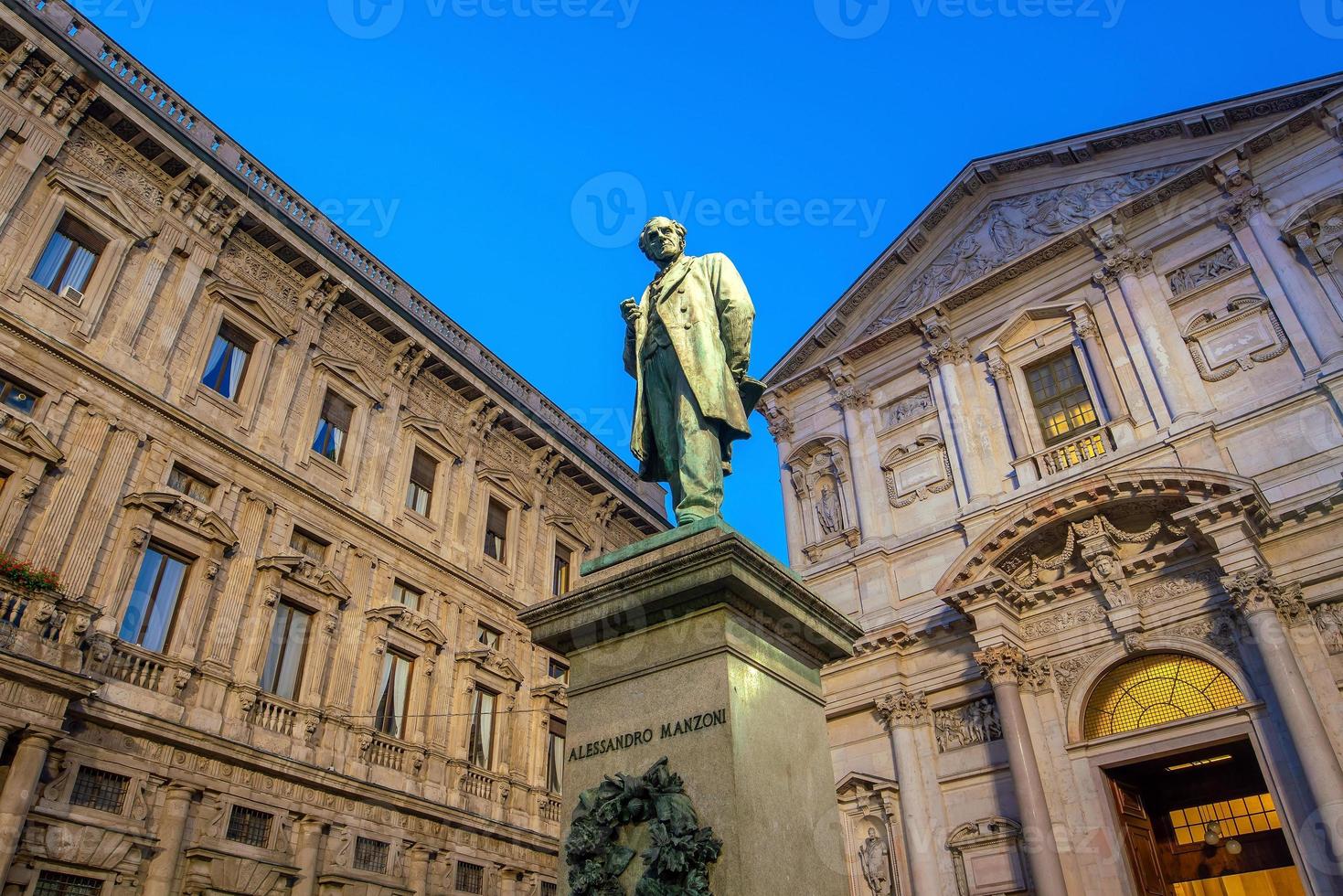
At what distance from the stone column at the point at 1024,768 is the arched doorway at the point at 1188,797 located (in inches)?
48.2

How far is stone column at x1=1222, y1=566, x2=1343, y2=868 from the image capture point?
475 inches

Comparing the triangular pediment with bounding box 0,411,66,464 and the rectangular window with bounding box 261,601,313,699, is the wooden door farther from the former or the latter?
the triangular pediment with bounding box 0,411,66,464

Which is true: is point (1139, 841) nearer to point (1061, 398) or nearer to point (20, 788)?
point (1061, 398)

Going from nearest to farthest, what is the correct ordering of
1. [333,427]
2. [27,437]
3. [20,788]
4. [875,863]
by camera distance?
1. [20,788]
2. [27,437]
3. [875,863]
4. [333,427]

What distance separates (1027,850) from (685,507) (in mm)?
11582

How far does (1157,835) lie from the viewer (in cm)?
1524

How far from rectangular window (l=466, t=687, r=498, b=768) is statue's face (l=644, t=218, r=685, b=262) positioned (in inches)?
637

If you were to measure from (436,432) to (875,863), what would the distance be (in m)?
14.1

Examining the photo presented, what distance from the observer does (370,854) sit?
17.2 metres

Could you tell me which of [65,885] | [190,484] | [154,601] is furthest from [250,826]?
[190,484]

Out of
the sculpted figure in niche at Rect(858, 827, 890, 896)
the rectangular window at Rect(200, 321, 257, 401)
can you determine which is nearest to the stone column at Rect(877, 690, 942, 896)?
the sculpted figure in niche at Rect(858, 827, 890, 896)

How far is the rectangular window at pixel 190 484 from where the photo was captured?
16.6m

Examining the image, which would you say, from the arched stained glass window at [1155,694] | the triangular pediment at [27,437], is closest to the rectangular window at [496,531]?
the triangular pediment at [27,437]

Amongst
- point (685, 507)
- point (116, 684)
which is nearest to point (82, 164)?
point (116, 684)
